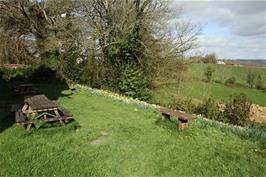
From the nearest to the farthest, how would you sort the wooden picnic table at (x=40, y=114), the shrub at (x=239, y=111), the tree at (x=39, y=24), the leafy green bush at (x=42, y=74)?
the wooden picnic table at (x=40, y=114), the shrub at (x=239, y=111), the leafy green bush at (x=42, y=74), the tree at (x=39, y=24)

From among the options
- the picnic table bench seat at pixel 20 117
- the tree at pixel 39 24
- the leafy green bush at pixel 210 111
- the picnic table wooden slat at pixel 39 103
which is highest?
the tree at pixel 39 24

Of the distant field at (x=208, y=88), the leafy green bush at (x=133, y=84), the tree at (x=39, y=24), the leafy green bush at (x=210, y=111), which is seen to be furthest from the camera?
the distant field at (x=208, y=88)

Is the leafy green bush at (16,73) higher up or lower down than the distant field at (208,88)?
higher up

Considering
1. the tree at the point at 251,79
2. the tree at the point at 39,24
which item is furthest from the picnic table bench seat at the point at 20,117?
the tree at the point at 251,79

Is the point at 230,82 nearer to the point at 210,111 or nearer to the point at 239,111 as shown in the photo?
the point at 210,111

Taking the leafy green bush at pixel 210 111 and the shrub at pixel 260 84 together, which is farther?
the shrub at pixel 260 84

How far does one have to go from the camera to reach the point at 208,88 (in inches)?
1636

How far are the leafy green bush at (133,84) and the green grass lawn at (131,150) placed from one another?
12.1m

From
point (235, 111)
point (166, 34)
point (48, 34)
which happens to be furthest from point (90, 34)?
point (235, 111)

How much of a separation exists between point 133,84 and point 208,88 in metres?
20.6

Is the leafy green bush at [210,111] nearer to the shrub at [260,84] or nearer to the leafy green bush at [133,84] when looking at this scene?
the leafy green bush at [133,84]

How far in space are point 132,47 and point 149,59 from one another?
2092 millimetres

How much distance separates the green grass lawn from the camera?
6.60m

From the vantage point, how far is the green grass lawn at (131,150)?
6602mm
